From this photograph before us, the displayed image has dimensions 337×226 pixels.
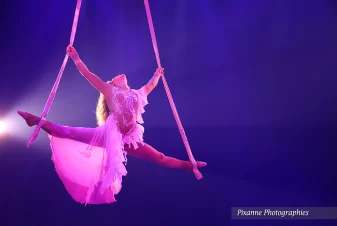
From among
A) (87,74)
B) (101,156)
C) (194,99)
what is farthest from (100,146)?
(194,99)

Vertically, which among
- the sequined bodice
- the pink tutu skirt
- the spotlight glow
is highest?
the spotlight glow

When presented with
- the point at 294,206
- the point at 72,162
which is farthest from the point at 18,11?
the point at 294,206

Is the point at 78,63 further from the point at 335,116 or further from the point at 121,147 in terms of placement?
the point at 335,116

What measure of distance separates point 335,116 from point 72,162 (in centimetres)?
323

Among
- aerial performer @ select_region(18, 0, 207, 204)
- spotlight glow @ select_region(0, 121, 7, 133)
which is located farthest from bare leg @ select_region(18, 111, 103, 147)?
spotlight glow @ select_region(0, 121, 7, 133)

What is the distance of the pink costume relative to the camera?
3.17 meters

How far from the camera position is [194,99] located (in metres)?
4.56

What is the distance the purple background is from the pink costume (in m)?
1.20

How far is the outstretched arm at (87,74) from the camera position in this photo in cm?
316

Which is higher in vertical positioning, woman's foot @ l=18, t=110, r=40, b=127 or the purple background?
the purple background

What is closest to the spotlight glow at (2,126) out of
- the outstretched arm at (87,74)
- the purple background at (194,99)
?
the purple background at (194,99)

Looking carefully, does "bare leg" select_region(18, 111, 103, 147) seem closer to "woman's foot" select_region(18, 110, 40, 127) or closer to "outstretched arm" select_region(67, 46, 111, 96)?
"woman's foot" select_region(18, 110, 40, 127)

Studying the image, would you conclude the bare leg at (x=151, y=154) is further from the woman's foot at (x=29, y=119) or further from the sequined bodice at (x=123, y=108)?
the woman's foot at (x=29, y=119)

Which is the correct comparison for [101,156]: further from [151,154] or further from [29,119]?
[29,119]
